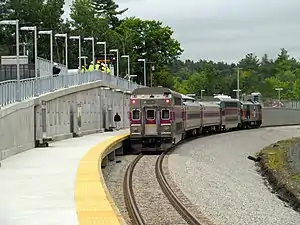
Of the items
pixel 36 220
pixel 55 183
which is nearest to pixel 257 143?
pixel 55 183

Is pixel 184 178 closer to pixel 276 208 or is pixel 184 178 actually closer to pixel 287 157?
pixel 276 208

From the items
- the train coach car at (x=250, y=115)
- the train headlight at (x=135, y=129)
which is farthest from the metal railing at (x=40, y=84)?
the train coach car at (x=250, y=115)

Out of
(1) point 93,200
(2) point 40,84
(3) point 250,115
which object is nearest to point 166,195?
(1) point 93,200

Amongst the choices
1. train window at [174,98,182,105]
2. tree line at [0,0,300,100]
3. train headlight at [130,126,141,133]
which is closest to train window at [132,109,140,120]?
train headlight at [130,126,141,133]

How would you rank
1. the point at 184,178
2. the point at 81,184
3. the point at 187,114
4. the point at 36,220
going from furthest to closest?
1. the point at 187,114
2. the point at 184,178
3. the point at 81,184
4. the point at 36,220

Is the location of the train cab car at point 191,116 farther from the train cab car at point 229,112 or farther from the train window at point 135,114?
the train cab car at point 229,112

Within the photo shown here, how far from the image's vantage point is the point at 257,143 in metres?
57.5

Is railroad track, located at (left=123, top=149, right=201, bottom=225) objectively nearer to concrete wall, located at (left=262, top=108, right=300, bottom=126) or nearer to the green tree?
concrete wall, located at (left=262, top=108, right=300, bottom=126)

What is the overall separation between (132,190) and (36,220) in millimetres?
10588

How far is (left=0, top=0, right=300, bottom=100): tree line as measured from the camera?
92.7 meters

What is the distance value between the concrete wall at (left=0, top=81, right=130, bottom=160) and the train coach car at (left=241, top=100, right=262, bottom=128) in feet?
52.6

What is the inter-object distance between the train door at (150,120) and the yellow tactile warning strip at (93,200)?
14201mm

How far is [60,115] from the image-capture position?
43.7 metres

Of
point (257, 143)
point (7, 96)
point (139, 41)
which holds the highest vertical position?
point (139, 41)
